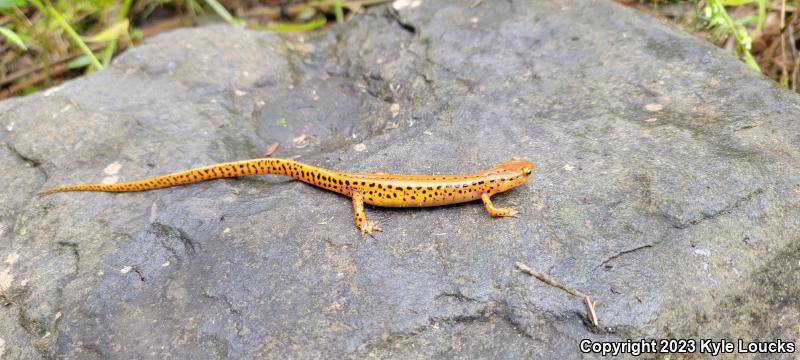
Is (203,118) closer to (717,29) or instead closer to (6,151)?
(6,151)

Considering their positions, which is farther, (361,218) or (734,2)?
(734,2)

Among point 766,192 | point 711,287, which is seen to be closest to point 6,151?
point 711,287

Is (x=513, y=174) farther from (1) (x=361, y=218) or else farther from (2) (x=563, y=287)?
(1) (x=361, y=218)

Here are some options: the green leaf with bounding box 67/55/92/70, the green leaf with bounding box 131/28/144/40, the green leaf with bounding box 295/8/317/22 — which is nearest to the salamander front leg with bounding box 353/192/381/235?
the green leaf with bounding box 67/55/92/70

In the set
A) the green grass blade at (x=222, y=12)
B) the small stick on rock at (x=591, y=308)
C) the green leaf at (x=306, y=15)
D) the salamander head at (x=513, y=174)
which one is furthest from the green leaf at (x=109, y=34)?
the small stick on rock at (x=591, y=308)

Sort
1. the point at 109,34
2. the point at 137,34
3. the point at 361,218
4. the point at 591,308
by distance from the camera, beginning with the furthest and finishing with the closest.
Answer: the point at 137,34 → the point at 109,34 → the point at 361,218 → the point at 591,308

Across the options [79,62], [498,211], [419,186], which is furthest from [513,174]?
[79,62]

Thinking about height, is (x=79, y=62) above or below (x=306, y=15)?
below

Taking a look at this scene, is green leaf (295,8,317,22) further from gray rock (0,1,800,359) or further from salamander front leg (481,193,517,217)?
salamander front leg (481,193,517,217)
